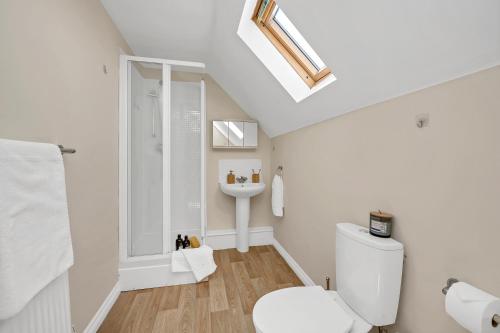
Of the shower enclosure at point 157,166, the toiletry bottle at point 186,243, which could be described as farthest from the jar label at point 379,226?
the toiletry bottle at point 186,243

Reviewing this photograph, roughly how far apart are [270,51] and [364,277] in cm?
179

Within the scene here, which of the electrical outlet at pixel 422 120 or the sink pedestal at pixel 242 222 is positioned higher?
the electrical outlet at pixel 422 120

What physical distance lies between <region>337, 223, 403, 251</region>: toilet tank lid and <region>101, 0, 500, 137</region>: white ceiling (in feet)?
2.39

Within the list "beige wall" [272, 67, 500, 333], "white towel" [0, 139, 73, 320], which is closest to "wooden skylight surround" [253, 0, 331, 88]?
"beige wall" [272, 67, 500, 333]

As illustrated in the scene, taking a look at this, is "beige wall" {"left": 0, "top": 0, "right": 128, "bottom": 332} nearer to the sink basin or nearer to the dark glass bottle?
the dark glass bottle

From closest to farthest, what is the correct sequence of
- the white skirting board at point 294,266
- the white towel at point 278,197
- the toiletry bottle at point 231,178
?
1. the white skirting board at point 294,266
2. the white towel at point 278,197
3. the toiletry bottle at point 231,178

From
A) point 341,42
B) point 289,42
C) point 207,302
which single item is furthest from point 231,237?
point 341,42

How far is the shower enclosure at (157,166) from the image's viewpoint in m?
1.95

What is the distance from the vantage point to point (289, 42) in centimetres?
172

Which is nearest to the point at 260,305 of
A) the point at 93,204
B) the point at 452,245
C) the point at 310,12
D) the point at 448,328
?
the point at 448,328

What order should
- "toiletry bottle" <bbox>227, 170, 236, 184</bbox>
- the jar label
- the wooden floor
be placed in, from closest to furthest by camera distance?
the jar label, the wooden floor, "toiletry bottle" <bbox>227, 170, 236, 184</bbox>

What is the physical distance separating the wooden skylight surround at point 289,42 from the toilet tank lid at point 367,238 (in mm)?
1116

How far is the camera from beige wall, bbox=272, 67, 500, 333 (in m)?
0.70

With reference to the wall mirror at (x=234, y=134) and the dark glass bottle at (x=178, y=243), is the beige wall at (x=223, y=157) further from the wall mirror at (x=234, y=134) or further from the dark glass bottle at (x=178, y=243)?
the dark glass bottle at (x=178, y=243)
